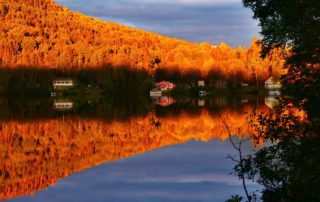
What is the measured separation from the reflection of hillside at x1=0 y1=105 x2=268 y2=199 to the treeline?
294 feet

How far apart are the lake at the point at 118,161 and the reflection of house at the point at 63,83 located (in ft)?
323

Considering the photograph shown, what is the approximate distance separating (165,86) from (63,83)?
33707 millimetres

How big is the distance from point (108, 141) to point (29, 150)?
22.6ft

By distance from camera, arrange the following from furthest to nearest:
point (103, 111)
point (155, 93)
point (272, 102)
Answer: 1. point (155, 93)
2. point (272, 102)
3. point (103, 111)

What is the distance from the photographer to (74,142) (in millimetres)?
39031

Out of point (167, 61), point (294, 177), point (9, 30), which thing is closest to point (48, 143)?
point (294, 177)

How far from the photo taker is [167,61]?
184500 millimetres

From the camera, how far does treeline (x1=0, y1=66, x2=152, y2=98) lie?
464 feet

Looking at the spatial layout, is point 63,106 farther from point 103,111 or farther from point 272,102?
point 272,102

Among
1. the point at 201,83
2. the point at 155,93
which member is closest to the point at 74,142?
the point at 155,93

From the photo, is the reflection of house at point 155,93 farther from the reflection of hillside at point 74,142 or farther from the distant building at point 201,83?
the reflection of hillside at point 74,142

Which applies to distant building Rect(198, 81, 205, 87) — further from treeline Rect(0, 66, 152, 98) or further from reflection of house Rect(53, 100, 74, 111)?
reflection of house Rect(53, 100, 74, 111)

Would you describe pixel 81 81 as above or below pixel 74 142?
above

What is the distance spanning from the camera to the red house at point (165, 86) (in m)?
160
